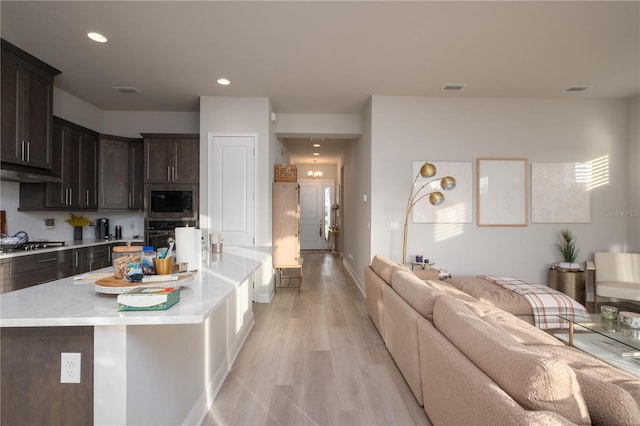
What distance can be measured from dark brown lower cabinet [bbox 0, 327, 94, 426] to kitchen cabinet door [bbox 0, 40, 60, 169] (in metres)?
2.69

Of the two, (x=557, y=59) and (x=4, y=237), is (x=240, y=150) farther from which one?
(x=557, y=59)

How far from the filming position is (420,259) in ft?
14.3

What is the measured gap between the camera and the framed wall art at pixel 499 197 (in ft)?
14.9

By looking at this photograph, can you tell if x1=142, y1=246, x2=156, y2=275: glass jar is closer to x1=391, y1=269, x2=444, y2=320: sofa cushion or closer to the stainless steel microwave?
x1=391, y1=269, x2=444, y2=320: sofa cushion

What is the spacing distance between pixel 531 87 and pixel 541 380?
4375 millimetres

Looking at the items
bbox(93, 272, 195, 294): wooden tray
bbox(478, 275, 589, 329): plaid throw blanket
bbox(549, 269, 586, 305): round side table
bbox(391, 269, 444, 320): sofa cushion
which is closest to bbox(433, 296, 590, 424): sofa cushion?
bbox(391, 269, 444, 320): sofa cushion

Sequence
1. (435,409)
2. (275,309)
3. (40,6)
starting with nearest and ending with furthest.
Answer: (435,409) < (40,6) < (275,309)

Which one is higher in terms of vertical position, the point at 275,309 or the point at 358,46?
the point at 358,46

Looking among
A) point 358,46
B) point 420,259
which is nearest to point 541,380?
point 358,46

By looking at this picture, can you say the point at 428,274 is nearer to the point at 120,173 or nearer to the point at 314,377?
the point at 314,377

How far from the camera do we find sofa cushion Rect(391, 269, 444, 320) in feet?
6.73

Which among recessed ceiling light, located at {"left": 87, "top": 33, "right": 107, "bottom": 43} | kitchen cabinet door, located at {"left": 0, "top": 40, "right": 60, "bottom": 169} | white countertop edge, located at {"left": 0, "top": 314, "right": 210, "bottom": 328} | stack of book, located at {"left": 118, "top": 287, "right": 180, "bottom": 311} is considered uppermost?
recessed ceiling light, located at {"left": 87, "top": 33, "right": 107, "bottom": 43}

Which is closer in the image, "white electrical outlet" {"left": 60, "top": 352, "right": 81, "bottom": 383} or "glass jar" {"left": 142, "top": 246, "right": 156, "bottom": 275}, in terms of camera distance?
"white electrical outlet" {"left": 60, "top": 352, "right": 81, "bottom": 383}

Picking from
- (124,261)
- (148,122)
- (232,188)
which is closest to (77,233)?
(148,122)
